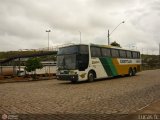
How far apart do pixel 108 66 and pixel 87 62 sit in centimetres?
426

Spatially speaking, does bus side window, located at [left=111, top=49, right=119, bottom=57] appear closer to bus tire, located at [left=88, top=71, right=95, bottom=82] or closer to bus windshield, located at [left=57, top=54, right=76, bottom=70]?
bus tire, located at [left=88, top=71, right=95, bottom=82]

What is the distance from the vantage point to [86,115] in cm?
961

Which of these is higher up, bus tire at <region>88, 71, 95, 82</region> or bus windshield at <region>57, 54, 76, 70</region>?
bus windshield at <region>57, 54, 76, 70</region>

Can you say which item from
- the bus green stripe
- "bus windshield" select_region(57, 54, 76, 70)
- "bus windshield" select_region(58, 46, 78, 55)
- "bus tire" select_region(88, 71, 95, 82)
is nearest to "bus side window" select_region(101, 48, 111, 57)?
the bus green stripe

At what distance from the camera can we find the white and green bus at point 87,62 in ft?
81.5

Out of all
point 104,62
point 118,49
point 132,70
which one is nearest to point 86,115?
point 104,62

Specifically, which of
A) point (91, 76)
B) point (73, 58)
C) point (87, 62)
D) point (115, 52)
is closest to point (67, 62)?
point (73, 58)

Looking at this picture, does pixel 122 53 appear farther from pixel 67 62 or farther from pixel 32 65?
pixel 32 65

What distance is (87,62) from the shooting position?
84.7ft

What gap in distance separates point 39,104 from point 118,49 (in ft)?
69.5

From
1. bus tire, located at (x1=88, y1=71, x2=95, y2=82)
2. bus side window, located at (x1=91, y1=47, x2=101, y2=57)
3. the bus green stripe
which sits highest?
bus side window, located at (x1=91, y1=47, x2=101, y2=57)

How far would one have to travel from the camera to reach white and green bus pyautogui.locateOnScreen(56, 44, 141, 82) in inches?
978

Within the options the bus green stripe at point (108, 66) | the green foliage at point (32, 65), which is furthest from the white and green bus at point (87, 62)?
the green foliage at point (32, 65)

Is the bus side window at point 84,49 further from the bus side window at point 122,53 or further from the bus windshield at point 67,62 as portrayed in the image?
the bus side window at point 122,53
